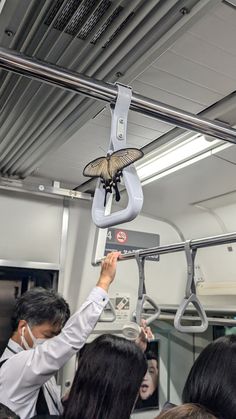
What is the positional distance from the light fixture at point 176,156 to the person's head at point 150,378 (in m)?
1.47

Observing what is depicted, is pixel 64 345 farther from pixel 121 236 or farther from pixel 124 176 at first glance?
pixel 121 236

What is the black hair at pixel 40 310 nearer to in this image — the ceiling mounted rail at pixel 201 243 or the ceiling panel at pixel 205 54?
the ceiling mounted rail at pixel 201 243

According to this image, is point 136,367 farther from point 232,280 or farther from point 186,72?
point 232,280

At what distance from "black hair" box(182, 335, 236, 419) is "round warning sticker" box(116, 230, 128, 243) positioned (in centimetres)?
184

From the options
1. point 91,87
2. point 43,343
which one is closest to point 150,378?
point 43,343

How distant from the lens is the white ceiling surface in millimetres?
1278

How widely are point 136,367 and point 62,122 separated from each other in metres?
1.06

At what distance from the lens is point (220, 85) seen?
1.52m

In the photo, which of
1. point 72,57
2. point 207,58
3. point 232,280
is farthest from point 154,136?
point 232,280

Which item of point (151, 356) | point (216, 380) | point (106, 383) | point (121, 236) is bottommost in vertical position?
point (151, 356)

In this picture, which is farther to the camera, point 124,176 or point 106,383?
point 106,383

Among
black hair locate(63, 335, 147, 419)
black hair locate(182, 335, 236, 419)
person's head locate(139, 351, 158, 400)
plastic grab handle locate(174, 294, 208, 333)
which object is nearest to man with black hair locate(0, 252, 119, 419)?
black hair locate(63, 335, 147, 419)

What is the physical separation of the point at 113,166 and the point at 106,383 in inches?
36.1

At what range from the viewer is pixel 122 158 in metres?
0.91
